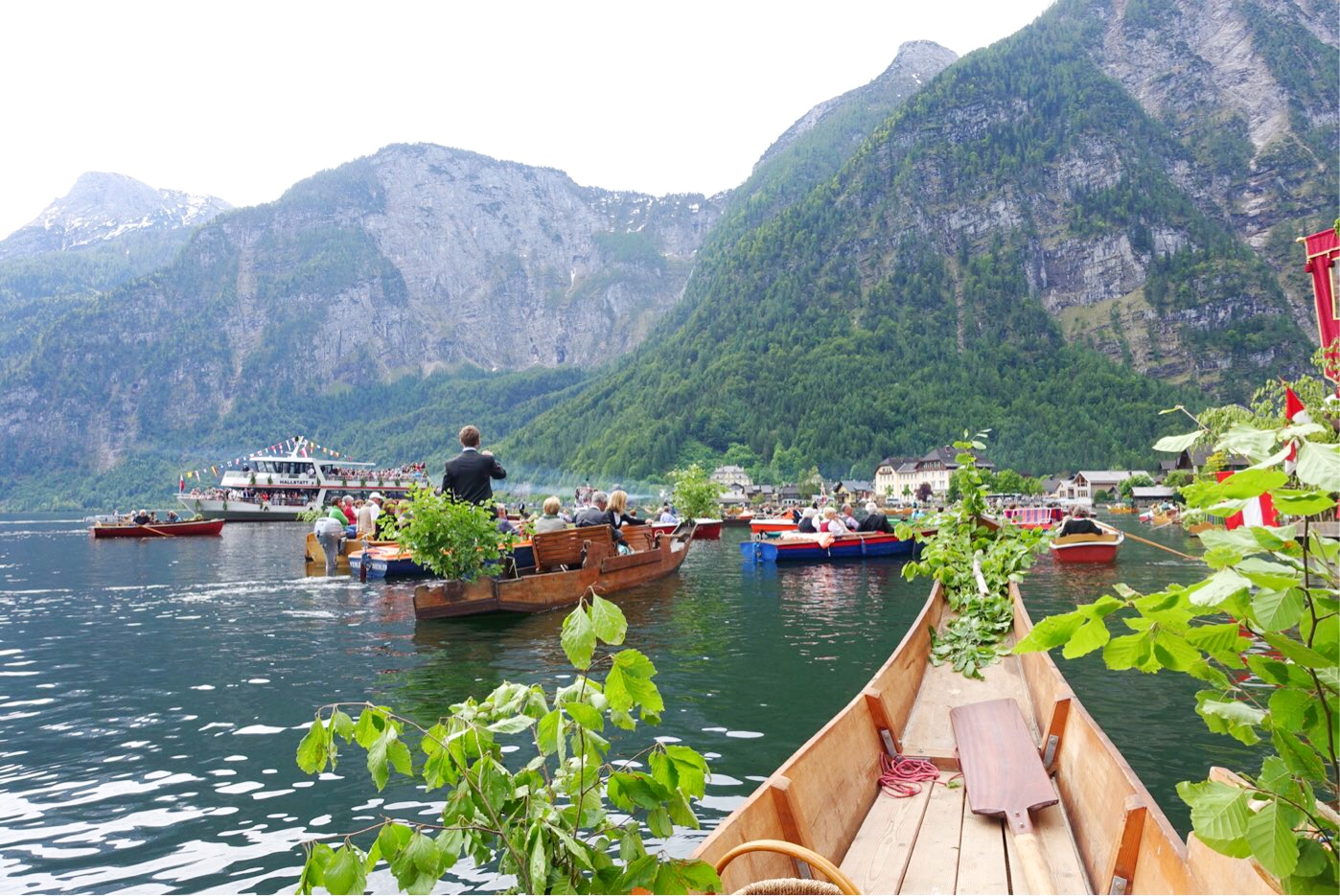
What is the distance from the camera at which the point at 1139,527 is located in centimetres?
6319

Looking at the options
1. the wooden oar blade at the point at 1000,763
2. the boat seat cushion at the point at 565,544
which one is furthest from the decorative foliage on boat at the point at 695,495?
the wooden oar blade at the point at 1000,763

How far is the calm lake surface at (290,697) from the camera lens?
18.5 ft

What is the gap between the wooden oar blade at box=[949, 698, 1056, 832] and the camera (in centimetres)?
459

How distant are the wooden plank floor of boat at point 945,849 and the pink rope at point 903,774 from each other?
0.06m

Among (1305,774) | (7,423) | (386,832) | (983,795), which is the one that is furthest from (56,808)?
(7,423)

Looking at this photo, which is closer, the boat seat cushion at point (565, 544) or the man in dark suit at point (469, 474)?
the man in dark suit at point (469, 474)

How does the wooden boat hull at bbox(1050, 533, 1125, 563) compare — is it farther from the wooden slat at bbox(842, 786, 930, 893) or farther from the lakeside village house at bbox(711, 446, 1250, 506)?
the lakeside village house at bbox(711, 446, 1250, 506)

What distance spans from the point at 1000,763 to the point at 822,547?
2353 cm

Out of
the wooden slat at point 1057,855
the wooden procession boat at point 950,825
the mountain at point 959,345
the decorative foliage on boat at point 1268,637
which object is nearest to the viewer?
the decorative foliage on boat at point 1268,637

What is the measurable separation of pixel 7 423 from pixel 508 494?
150604mm

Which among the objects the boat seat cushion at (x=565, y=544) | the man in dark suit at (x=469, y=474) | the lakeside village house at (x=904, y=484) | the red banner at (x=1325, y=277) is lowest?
the lakeside village house at (x=904, y=484)

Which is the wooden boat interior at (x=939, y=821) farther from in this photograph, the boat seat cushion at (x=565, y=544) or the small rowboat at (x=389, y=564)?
the small rowboat at (x=389, y=564)

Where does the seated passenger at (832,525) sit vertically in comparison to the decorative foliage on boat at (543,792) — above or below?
below

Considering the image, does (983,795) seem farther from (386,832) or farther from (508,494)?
(508,494)
